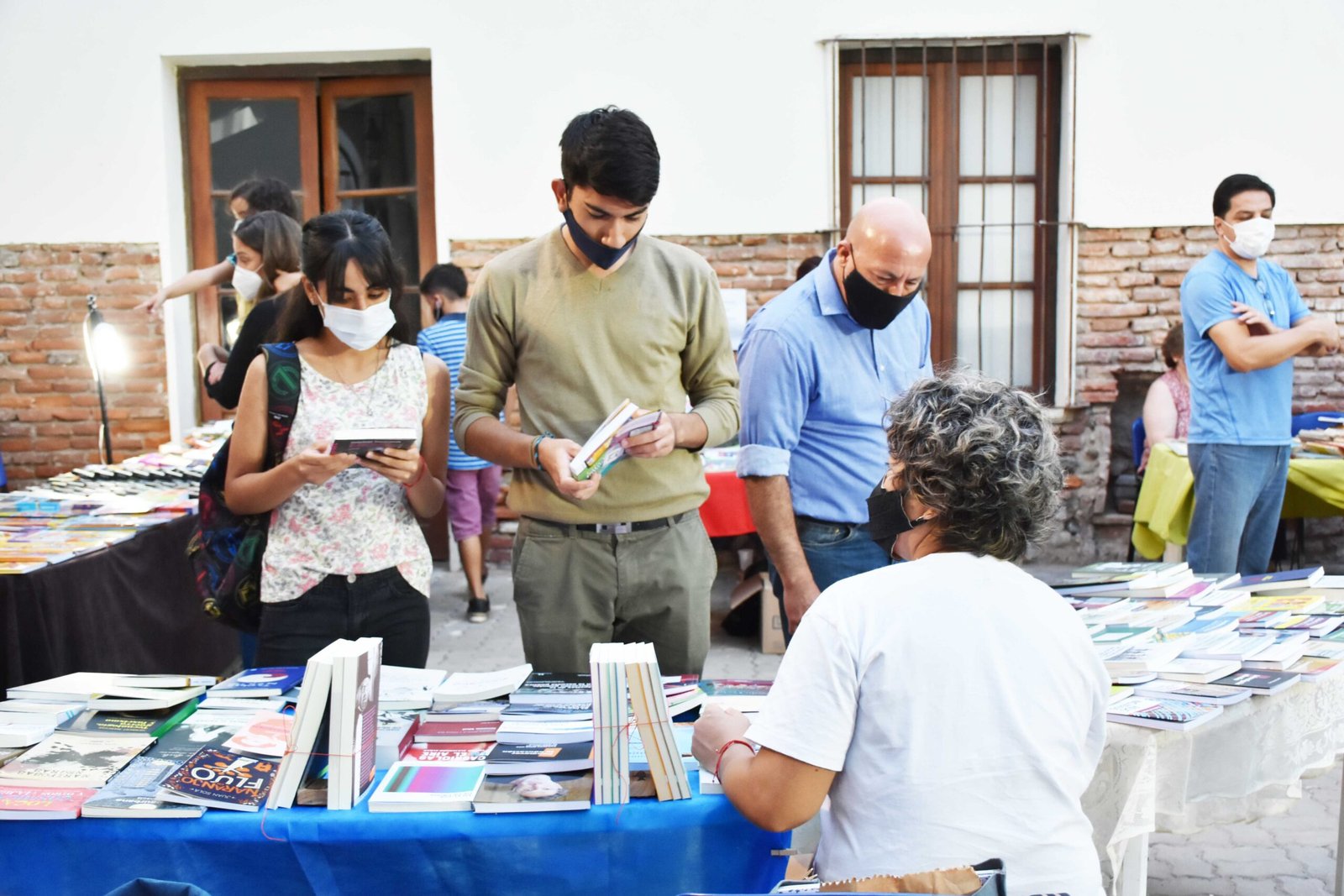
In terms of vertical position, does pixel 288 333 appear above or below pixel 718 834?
above

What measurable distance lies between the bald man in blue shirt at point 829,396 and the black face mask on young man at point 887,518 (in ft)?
2.52

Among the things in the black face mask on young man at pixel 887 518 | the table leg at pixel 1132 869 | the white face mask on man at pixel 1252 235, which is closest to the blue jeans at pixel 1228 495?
the white face mask on man at pixel 1252 235

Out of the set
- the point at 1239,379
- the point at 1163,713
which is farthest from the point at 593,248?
the point at 1239,379

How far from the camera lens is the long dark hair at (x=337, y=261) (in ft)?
8.50

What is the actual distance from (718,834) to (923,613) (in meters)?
0.61

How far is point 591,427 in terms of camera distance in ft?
8.61

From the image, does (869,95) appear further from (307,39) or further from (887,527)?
(887,527)

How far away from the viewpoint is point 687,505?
2689 millimetres

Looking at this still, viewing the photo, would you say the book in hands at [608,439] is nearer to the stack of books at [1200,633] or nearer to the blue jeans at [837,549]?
the blue jeans at [837,549]

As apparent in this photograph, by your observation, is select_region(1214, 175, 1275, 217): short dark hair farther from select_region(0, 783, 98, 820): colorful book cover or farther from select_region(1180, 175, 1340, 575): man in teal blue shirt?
select_region(0, 783, 98, 820): colorful book cover

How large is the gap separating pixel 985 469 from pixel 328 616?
5.08 ft

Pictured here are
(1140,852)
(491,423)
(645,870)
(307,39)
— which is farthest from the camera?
(307,39)

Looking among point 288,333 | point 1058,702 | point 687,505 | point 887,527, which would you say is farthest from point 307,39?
point 1058,702

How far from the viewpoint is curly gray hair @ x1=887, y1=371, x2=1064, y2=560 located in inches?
67.9
